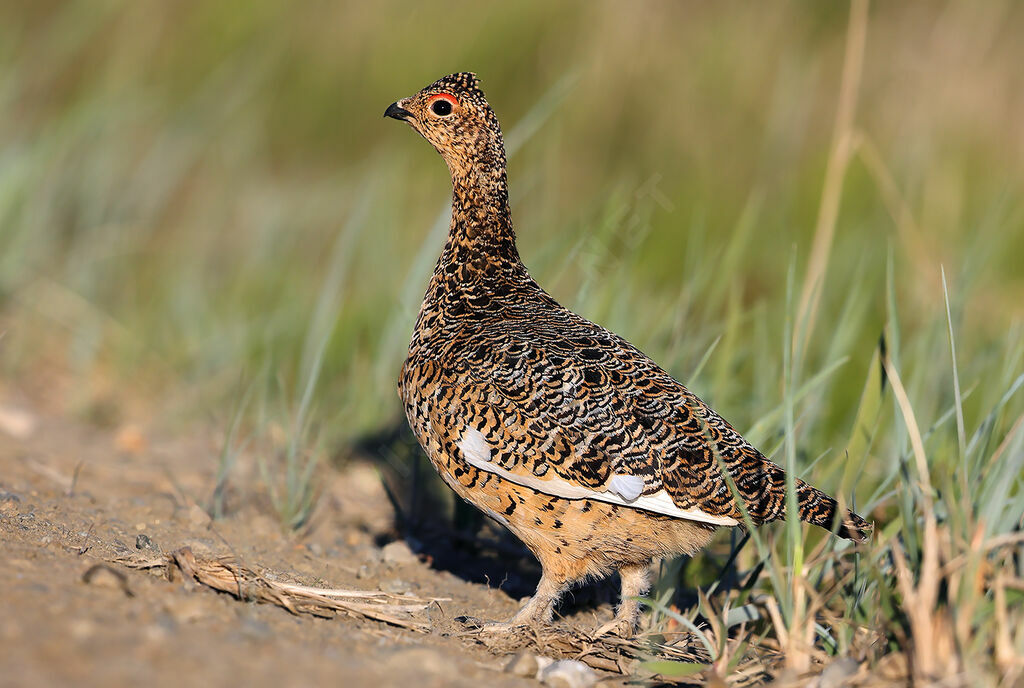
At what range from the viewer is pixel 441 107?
4828 mm

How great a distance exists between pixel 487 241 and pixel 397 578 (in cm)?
147

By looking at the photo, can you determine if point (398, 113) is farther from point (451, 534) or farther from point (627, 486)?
point (627, 486)

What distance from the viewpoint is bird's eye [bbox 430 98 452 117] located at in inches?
189

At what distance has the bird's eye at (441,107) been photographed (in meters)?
4.81

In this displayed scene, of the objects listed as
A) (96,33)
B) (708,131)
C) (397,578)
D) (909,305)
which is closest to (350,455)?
(397,578)

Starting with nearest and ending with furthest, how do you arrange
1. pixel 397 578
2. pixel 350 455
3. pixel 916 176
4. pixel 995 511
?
pixel 995 511 → pixel 397 578 → pixel 350 455 → pixel 916 176

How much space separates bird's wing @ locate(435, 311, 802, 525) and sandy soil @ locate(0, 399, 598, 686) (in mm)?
645

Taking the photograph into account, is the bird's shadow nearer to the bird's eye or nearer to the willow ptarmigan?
the willow ptarmigan

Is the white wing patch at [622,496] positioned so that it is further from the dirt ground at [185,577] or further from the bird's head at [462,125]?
the bird's head at [462,125]

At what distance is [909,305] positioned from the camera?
752cm

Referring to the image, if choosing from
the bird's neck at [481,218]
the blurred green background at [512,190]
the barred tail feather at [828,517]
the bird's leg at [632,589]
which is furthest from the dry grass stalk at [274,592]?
the bird's neck at [481,218]

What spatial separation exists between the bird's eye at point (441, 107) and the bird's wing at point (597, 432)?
4.16 ft

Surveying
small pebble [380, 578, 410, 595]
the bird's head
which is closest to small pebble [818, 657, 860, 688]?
small pebble [380, 578, 410, 595]

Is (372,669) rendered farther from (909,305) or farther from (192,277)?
(909,305)
